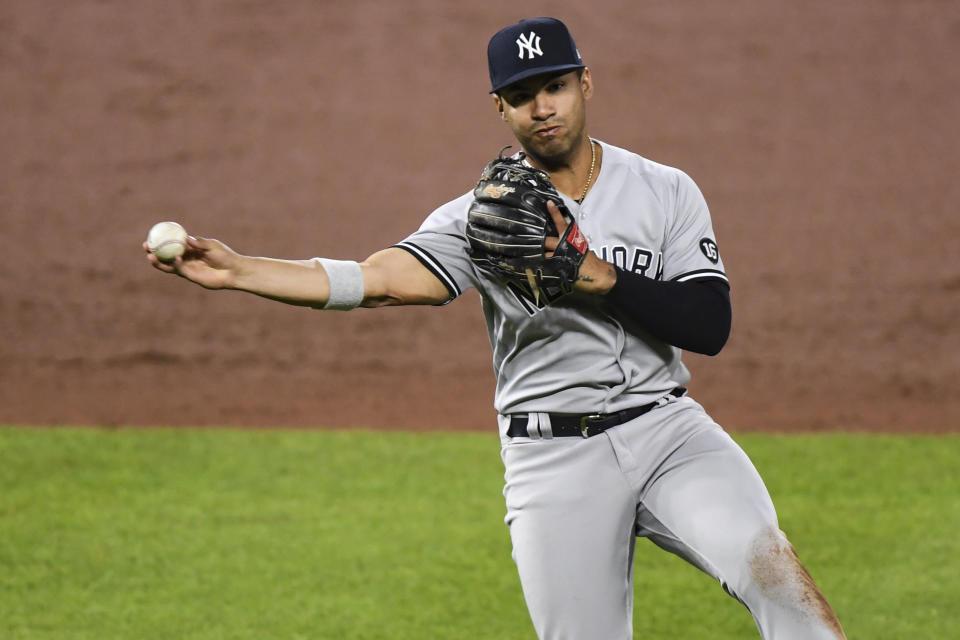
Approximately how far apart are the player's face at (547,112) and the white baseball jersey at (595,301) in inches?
6.1

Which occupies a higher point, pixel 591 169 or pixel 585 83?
pixel 585 83

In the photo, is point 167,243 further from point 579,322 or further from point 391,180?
point 391,180

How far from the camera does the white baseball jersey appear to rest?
2779mm

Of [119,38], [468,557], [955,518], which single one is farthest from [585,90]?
[119,38]

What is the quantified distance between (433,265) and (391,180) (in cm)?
591

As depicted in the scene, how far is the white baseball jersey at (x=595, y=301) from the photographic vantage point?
278 cm

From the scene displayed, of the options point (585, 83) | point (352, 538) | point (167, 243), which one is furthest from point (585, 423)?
point (352, 538)

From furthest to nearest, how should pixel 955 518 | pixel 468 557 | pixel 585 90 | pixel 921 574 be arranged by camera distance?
1. pixel 955 518
2. pixel 468 557
3. pixel 921 574
4. pixel 585 90

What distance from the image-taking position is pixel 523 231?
8.25 ft

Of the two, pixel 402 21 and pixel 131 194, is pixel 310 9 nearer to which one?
pixel 402 21

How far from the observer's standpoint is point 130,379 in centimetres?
812

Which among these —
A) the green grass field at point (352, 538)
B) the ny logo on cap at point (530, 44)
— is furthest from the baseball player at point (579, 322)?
the green grass field at point (352, 538)

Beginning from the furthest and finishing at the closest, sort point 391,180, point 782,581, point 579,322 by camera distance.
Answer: point 391,180 < point 579,322 < point 782,581

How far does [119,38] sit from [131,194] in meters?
1.26
